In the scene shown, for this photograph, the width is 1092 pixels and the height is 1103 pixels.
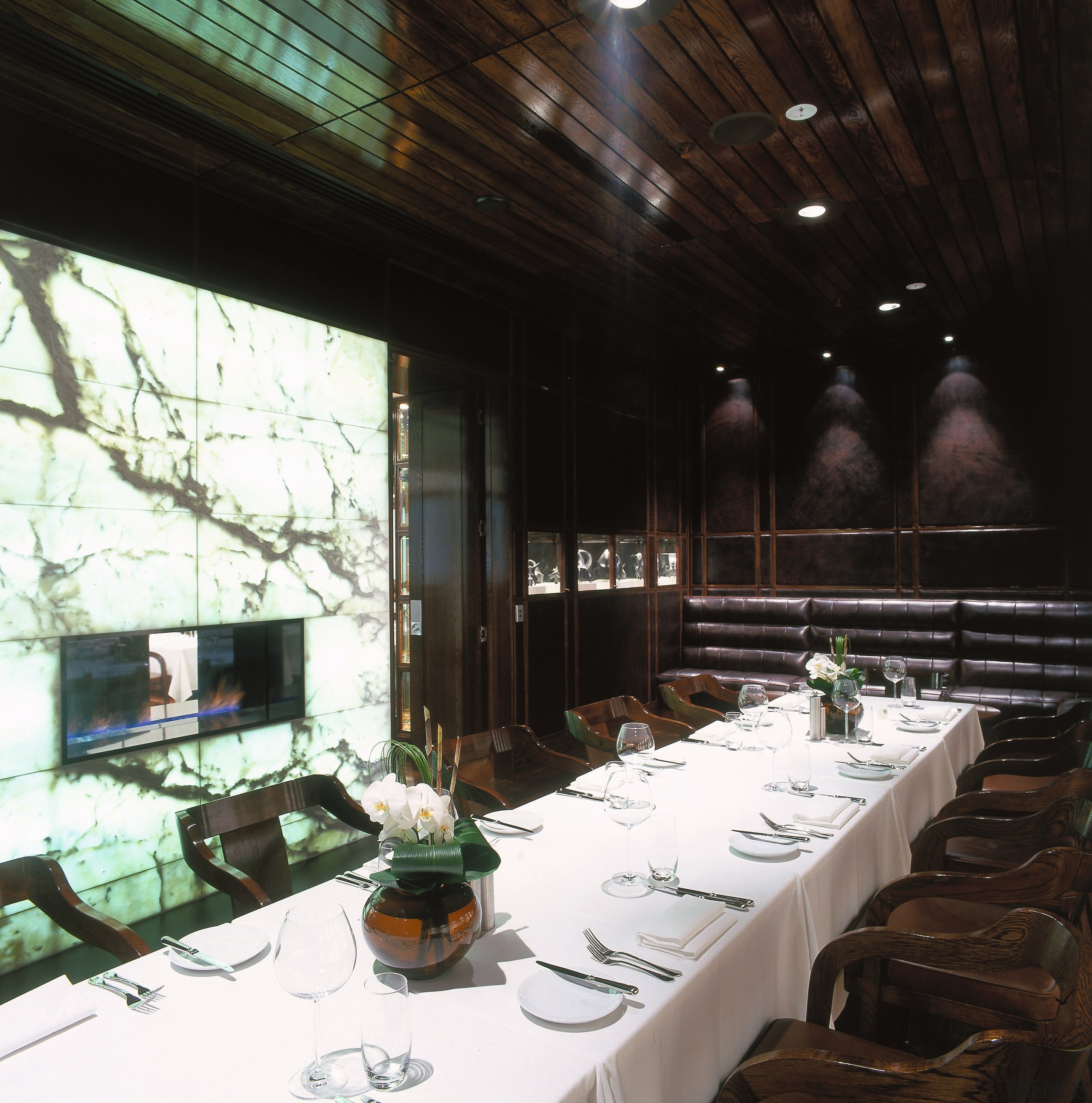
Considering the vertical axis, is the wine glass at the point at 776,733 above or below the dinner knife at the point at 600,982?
above

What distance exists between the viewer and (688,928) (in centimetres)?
152

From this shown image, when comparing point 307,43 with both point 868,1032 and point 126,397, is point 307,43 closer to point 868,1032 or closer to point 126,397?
point 126,397

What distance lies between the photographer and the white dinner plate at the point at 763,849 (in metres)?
1.93

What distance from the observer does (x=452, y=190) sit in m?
3.94

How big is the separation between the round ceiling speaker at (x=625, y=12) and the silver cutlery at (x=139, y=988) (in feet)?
9.35

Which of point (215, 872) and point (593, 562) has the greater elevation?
point (593, 562)

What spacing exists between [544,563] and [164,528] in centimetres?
287

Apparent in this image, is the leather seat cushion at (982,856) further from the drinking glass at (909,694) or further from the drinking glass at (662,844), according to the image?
the drinking glass at (662,844)

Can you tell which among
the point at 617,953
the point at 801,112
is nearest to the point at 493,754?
the point at 617,953

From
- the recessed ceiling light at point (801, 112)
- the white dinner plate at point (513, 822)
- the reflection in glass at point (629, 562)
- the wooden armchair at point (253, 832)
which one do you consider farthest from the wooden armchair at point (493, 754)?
the reflection in glass at point (629, 562)

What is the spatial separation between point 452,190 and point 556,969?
3577 mm

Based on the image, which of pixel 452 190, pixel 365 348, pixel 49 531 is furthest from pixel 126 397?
pixel 452 190

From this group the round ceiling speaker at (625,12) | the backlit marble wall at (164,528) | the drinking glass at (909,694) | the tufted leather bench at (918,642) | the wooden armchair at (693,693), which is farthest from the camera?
the tufted leather bench at (918,642)

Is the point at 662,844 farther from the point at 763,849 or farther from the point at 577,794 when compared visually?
the point at 577,794
